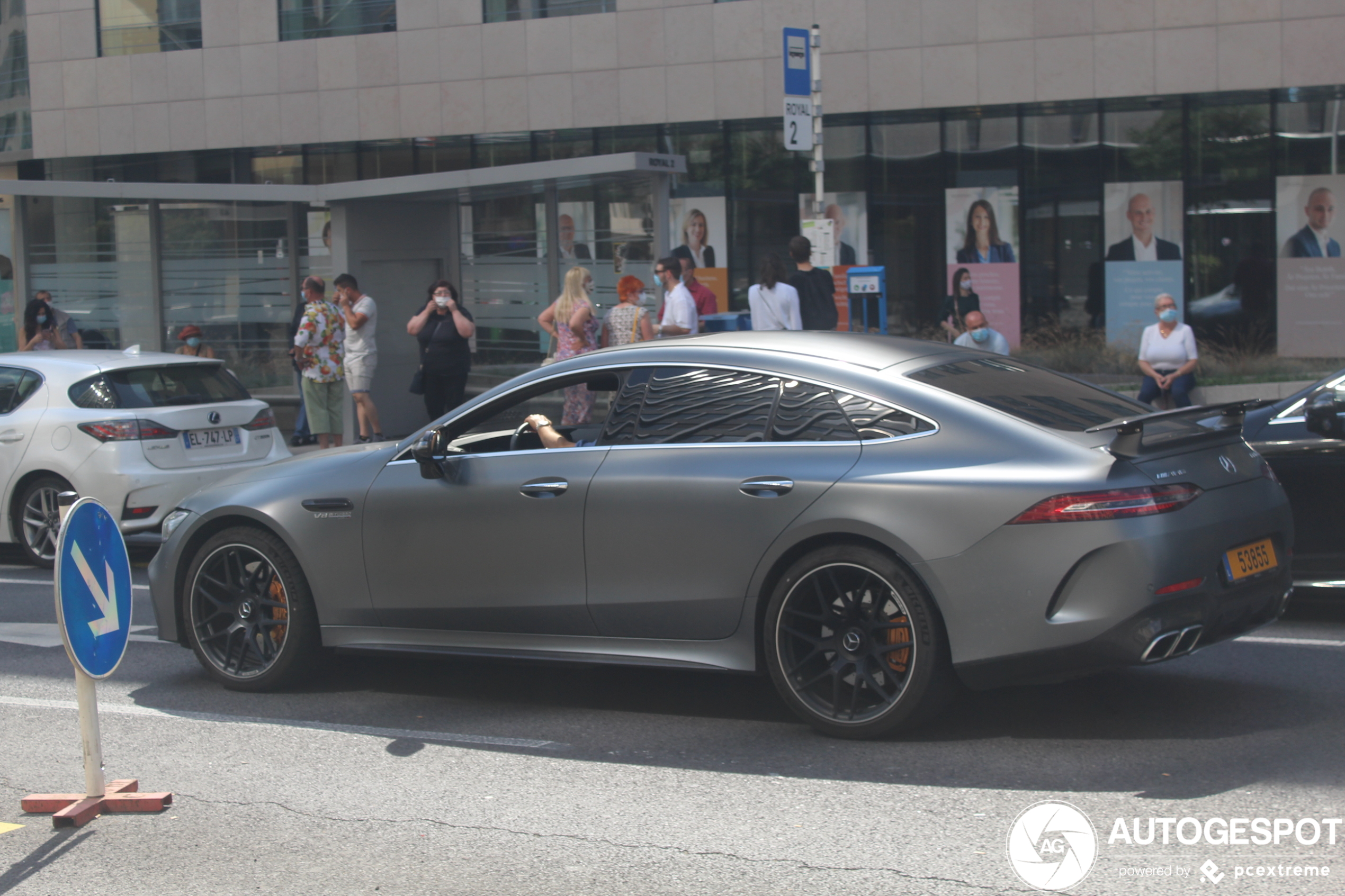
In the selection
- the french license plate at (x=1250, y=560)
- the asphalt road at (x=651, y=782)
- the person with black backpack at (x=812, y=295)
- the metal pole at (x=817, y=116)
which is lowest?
the asphalt road at (x=651, y=782)

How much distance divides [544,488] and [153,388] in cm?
561

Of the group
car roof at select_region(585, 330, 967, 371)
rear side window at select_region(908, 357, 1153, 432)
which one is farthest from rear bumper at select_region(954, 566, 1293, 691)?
car roof at select_region(585, 330, 967, 371)

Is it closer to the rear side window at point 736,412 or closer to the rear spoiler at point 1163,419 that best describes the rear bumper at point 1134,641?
the rear spoiler at point 1163,419

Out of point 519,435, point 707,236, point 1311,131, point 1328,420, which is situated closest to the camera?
point 519,435

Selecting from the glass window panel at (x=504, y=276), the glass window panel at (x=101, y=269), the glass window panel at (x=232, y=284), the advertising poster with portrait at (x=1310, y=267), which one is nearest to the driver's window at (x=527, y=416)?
the glass window panel at (x=504, y=276)

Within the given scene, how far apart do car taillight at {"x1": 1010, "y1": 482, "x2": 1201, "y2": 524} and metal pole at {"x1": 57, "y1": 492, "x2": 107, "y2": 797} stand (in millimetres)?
3279

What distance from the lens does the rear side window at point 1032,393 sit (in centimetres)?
534

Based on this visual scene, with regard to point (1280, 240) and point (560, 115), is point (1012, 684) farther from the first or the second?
point (560, 115)

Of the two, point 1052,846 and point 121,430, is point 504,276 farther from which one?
point 1052,846

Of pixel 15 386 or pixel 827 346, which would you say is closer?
pixel 827 346

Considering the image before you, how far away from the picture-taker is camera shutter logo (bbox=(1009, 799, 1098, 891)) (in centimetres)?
410

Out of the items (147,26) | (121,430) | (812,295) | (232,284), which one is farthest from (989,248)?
(147,26)

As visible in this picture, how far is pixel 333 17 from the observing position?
25.6 m

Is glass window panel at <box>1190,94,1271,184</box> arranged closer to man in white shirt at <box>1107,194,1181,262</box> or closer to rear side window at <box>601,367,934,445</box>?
man in white shirt at <box>1107,194,1181,262</box>
